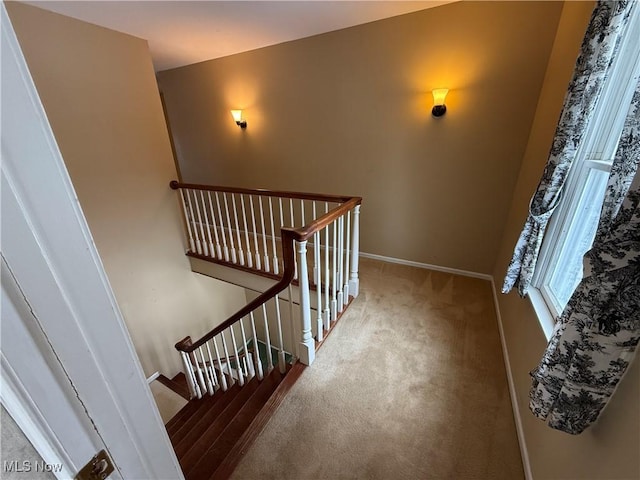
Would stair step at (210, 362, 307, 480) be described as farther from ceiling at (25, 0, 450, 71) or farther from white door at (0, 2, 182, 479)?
ceiling at (25, 0, 450, 71)

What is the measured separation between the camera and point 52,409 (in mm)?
414

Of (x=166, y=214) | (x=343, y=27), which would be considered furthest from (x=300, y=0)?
(x=166, y=214)

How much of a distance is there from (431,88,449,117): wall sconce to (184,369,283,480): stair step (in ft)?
8.83

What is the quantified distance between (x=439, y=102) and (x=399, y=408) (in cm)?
249

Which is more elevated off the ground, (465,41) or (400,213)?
(465,41)

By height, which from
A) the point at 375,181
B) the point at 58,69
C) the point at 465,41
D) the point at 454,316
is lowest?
the point at 454,316

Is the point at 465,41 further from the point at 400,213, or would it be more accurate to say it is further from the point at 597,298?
the point at 597,298

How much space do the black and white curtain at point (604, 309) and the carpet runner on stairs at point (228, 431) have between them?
127cm

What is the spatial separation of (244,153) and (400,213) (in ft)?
7.54

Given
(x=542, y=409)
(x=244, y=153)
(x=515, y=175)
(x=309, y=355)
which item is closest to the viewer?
(x=542, y=409)

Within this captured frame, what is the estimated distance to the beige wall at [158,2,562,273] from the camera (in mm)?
2182

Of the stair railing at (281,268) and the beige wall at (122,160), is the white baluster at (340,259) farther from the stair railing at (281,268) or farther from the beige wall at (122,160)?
the beige wall at (122,160)

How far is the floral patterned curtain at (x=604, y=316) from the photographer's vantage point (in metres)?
0.66

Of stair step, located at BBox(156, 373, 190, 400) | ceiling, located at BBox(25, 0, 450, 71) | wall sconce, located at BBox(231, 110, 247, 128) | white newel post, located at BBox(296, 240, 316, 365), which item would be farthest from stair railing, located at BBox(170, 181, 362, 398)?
ceiling, located at BBox(25, 0, 450, 71)
